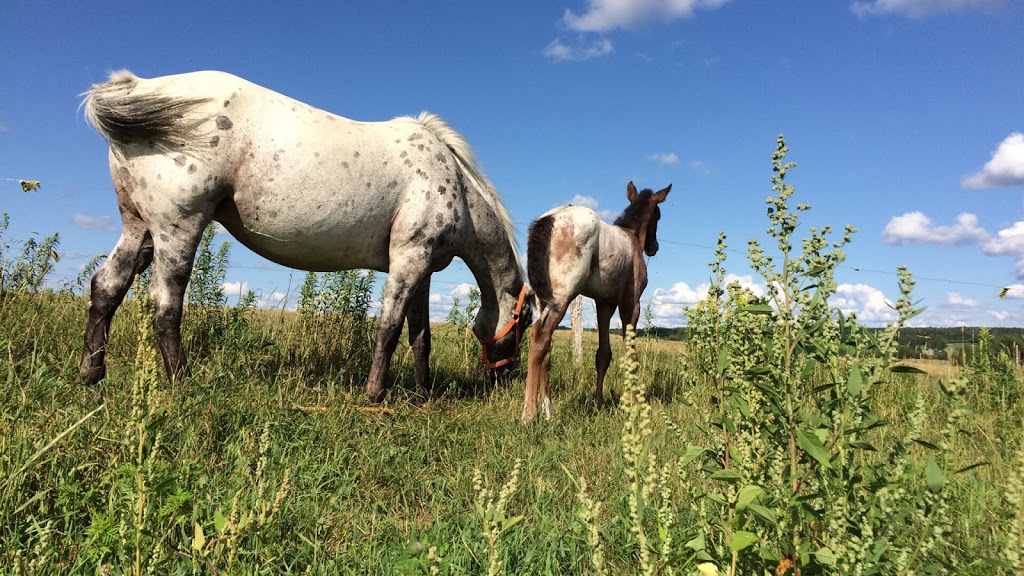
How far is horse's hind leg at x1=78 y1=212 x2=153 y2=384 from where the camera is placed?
4.27 metres

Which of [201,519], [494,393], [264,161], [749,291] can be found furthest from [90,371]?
[749,291]

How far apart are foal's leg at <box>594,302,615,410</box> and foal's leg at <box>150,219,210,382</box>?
11.9 feet

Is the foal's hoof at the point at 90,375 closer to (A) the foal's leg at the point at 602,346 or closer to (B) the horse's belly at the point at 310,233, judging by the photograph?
(B) the horse's belly at the point at 310,233

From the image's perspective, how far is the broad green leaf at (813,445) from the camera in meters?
1.36

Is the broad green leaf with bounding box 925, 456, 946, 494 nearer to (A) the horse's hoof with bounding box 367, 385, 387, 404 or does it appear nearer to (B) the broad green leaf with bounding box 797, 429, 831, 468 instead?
(B) the broad green leaf with bounding box 797, 429, 831, 468

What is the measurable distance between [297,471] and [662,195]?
4374 mm

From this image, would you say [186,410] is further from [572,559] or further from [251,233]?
[572,559]

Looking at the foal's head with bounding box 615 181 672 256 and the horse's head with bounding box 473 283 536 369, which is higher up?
the foal's head with bounding box 615 181 672 256

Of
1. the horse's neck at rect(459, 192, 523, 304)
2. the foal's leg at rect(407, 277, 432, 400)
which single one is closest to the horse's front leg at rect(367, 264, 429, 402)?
the foal's leg at rect(407, 277, 432, 400)

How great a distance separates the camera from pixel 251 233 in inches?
178

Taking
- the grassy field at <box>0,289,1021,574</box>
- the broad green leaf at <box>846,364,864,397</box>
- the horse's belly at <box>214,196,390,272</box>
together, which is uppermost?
the horse's belly at <box>214,196,390,272</box>

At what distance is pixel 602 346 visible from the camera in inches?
231

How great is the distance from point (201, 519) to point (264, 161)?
2662 millimetres

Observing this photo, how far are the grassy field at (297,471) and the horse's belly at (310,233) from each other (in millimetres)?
974
